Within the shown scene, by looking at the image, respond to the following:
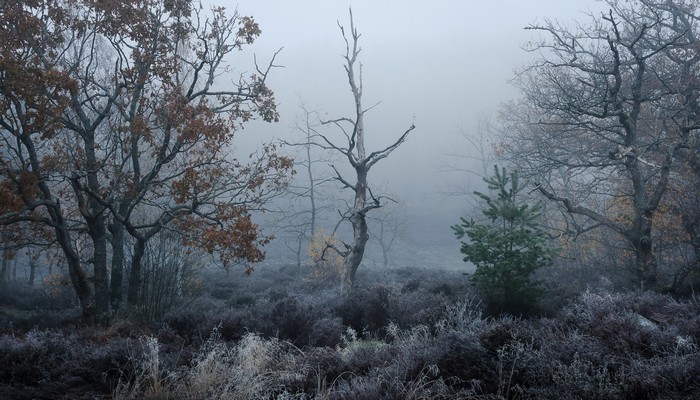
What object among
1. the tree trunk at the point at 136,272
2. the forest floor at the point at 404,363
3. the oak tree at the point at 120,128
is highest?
the oak tree at the point at 120,128

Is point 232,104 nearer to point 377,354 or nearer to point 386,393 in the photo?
point 377,354

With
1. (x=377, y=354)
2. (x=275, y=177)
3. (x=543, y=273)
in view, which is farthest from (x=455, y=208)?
(x=377, y=354)

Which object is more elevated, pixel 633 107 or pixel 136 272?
pixel 633 107

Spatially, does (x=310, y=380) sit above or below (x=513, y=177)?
below

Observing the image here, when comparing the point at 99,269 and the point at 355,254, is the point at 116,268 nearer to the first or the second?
the point at 99,269

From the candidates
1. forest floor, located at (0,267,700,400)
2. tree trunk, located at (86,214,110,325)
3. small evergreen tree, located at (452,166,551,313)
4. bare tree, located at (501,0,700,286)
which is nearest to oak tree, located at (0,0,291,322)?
tree trunk, located at (86,214,110,325)

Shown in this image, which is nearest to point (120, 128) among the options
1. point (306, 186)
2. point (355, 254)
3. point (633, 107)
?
point (355, 254)

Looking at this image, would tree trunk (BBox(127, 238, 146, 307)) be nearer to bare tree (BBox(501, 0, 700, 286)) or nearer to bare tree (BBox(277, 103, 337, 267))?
bare tree (BBox(277, 103, 337, 267))

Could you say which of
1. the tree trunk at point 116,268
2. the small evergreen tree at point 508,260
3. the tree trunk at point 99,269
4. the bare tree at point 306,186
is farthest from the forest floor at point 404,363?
the bare tree at point 306,186

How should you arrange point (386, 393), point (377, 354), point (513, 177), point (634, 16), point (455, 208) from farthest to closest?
1. point (455, 208)
2. point (634, 16)
3. point (513, 177)
4. point (377, 354)
5. point (386, 393)

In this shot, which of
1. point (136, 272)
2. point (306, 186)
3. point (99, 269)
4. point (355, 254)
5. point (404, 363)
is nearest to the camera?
point (404, 363)

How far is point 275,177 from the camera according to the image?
527 inches

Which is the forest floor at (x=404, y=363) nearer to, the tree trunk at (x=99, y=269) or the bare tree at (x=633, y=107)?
the tree trunk at (x=99, y=269)

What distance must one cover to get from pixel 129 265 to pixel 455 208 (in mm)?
72081
